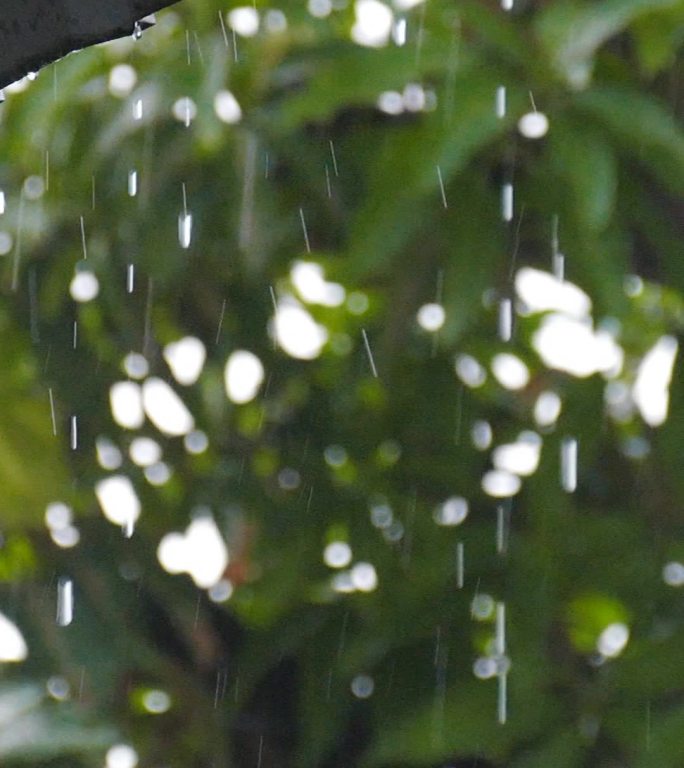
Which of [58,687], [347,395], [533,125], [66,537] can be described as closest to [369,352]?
[347,395]

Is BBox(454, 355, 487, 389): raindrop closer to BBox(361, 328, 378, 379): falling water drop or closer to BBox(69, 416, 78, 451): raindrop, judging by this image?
BBox(361, 328, 378, 379): falling water drop

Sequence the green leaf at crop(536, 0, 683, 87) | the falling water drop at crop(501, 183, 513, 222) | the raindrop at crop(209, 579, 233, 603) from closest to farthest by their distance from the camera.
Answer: the green leaf at crop(536, 0, 683, 87), the falling water drop at crop(501, 183, 513, 222), the raindrop at crop(209, 579, 233, 603)

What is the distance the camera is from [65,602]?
5.43 feet

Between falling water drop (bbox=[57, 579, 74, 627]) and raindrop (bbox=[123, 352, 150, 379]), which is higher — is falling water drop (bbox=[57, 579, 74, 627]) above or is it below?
below

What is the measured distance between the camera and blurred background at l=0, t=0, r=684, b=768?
53.6 inches

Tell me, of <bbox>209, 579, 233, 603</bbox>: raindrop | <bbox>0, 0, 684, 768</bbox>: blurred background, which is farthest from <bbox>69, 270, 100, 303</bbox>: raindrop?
<bbox>209, 579, 233, 603</bbox>: raindrop

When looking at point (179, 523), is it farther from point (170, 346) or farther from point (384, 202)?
point (384, 202)

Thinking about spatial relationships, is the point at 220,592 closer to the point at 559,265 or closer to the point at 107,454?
the point at 107,454

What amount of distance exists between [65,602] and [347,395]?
0.46m

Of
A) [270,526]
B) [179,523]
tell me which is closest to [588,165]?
[270,526]

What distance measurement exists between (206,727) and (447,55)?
887 millimetres

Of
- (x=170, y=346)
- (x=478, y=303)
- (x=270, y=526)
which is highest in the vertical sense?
(x=170, y=346)

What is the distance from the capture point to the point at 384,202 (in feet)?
4.42

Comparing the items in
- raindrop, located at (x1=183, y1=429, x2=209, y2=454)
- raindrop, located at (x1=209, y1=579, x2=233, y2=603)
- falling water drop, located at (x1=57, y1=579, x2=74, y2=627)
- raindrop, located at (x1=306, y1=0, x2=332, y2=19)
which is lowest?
falling water drop, located at (x1=57, y1=579, x2=74, y2=627)
